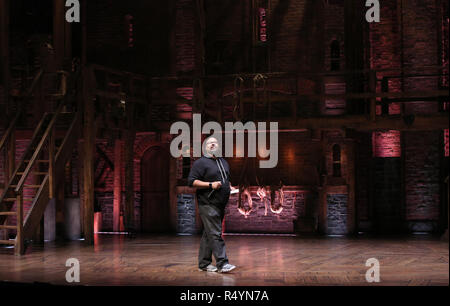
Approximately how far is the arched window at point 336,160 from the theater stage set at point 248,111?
0.03m

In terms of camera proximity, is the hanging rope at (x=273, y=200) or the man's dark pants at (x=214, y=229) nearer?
the man's dark pants at (x=214, y=229)

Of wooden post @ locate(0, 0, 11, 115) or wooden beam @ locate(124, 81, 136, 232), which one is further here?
wooden post @ locate(0, 0, 11, 115)

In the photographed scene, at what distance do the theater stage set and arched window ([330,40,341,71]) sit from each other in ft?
0.09

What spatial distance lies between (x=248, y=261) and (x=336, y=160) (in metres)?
6.15

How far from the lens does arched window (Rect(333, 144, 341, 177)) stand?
15.7 m

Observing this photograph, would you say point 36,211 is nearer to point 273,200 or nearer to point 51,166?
point 51,166

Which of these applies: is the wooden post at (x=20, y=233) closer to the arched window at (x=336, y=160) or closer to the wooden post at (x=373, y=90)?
the wooden post at (x=373, y=90)

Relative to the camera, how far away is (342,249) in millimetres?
12039

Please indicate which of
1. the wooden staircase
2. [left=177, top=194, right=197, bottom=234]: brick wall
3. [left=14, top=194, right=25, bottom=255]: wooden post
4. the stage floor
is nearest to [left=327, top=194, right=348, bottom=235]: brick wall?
the stage floor

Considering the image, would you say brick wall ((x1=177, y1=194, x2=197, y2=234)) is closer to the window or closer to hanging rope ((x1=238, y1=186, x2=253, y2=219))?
hanging rope ((x1=238, y1=186, x2=253, y2=219))

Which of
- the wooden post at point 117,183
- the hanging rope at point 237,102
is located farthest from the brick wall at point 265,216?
the wooden post at point 117,183

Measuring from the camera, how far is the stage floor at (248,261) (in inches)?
326

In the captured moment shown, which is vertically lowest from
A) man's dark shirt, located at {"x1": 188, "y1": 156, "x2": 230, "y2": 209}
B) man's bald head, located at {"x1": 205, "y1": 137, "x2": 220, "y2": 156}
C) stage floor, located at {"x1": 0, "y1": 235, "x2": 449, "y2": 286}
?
stage floor, located at {"x1": 0, "y1": 235, "x2": 449, "y2": 286}
